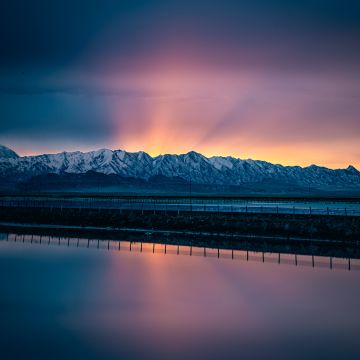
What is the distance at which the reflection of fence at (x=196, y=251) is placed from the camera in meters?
43.6

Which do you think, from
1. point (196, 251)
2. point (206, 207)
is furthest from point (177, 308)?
point (206, 207)

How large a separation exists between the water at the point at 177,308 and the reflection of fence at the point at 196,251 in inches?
20.5

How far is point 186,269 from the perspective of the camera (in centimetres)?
4144

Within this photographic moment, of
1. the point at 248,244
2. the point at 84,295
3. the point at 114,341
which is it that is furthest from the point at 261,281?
the point at 248,244

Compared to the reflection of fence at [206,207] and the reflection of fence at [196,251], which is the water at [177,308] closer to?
the reflection of fence at [196,251]

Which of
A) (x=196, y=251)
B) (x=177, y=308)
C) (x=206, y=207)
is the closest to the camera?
(x=177, y=308)

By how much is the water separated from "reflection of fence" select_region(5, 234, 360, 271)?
20.5 inches

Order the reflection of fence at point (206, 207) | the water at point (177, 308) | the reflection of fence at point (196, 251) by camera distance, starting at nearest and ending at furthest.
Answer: the water at point (177, 308) < the reflection of fence at point (196, 251) < the reflection of fence at point (206, 207)

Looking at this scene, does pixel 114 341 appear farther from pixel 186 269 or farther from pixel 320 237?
pixel 320 237

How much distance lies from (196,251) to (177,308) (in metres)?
22.4

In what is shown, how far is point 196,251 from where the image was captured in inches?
1997

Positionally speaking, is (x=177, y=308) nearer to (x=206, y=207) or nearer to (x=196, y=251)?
(x=196, y=251)

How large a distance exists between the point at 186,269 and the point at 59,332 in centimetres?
1841

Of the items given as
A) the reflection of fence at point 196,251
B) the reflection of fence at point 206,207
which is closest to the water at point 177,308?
the reflection of fence at point 196,251
